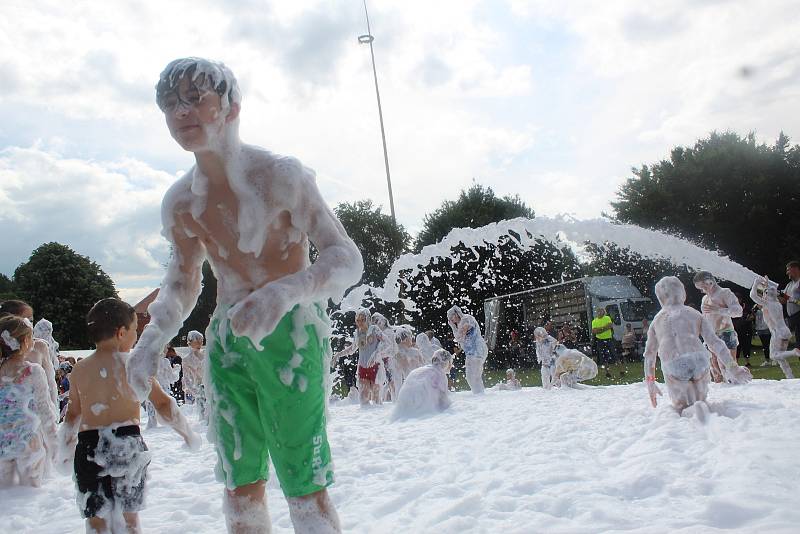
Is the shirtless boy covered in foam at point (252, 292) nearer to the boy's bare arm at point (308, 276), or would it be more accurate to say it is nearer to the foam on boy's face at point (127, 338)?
the boy's bare arm at point (308, 276)

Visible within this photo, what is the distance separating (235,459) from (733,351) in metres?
9.26

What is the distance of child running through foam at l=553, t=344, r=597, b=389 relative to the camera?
11305 millimetres

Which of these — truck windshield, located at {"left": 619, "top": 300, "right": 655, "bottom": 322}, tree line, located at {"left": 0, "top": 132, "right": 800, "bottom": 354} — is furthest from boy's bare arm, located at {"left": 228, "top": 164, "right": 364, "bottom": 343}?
truck windshield, located at {"left": 619, "top": 300, "right": 655, "bottom": 322}

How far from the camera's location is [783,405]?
5906 millimetres

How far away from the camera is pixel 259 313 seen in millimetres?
1998

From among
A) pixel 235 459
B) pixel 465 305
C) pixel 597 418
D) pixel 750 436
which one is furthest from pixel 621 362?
pixel 235 459

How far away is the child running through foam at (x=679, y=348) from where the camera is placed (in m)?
6.08

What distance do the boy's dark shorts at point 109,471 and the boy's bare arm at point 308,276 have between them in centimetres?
171

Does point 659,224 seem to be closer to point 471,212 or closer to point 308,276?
point 471,212

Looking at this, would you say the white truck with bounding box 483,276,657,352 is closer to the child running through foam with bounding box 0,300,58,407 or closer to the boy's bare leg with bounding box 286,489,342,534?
the child running through foam with bounding box 0,300,58,407

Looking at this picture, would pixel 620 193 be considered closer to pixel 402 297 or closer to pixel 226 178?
pixel 402 297

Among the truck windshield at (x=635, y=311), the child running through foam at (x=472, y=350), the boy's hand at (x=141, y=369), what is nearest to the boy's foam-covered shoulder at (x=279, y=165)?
the boy's hand at (x=141, y=369)

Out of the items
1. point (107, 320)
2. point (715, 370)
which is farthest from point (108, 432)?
point (715, 370)

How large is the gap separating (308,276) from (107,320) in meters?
1.92
